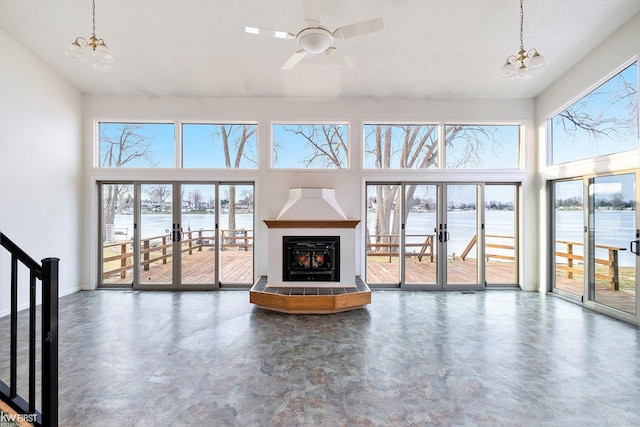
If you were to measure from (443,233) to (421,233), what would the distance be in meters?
0.40

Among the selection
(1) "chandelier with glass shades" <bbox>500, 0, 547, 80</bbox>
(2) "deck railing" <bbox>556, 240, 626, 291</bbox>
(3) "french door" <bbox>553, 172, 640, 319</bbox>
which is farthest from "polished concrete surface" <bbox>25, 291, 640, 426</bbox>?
(1) "chandelier with glass shades" <bbox>500, 0, 547, 80</bbox>

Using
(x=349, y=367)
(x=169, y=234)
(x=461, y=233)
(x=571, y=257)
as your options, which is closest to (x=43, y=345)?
(x=349, y=367)

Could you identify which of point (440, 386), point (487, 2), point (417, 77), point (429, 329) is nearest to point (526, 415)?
point (440, 386)

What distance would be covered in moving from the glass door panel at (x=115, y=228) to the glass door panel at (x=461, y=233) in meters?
5.82

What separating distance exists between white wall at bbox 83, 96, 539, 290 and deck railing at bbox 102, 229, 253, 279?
0.26 meters

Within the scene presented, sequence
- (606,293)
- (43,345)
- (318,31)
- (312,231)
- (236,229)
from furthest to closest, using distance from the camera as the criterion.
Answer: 1. (236,229)
2. (312,231)
3. (606,293)
4. (318,31)
5. (43,345)

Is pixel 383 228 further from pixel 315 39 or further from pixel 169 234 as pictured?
pixel 169 234

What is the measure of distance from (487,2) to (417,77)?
1.39m

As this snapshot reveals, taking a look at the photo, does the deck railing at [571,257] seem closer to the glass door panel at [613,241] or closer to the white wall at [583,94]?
the glass door panel at [613,241]

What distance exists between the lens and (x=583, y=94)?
4297 millimetres

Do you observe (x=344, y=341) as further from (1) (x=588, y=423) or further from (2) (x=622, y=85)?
(2) (x=622, y=85)

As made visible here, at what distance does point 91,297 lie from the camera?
15.6 ft

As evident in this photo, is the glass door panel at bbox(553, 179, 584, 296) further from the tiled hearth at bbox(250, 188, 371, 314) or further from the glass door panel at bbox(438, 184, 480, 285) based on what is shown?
the tiled hearth at bbox(250, 188, 371, 314)

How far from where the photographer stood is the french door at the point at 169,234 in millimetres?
5293
